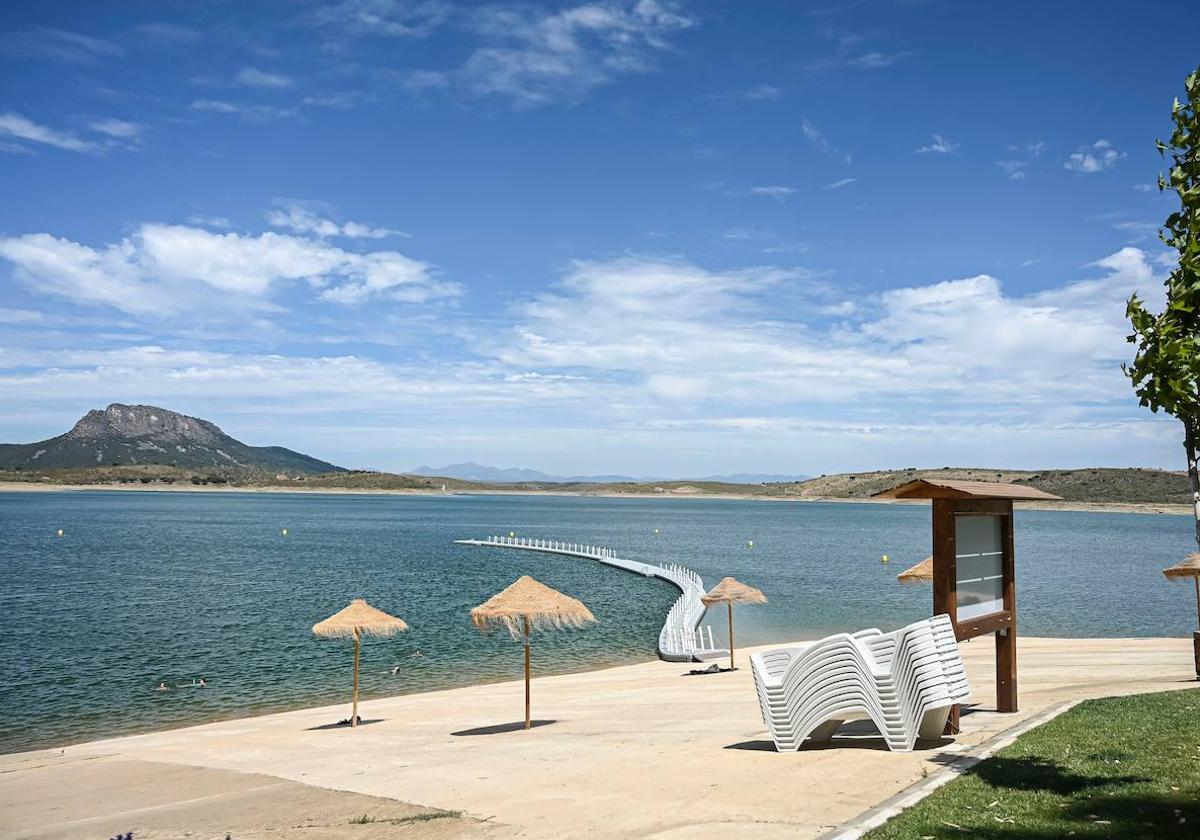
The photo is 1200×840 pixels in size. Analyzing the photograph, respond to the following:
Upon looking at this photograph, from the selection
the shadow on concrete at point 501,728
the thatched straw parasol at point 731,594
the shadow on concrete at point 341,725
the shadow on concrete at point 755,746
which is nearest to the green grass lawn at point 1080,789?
the shadow on concrete at point 755,746

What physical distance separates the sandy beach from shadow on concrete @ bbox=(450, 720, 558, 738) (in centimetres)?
7

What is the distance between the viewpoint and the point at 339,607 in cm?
4066

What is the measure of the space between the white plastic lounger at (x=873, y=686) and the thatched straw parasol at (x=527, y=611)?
623 cm

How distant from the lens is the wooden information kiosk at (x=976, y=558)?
11086 mm

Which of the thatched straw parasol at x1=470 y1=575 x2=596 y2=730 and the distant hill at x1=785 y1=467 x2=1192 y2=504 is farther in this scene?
the distant hill at x1=785 y1=467 x2=1192 y2=504

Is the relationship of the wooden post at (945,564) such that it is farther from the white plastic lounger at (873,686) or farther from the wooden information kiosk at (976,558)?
the white plastic lounger at (873,686)

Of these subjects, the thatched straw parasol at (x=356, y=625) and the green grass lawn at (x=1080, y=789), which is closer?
the green grass lawn at (x=1080, y=789)

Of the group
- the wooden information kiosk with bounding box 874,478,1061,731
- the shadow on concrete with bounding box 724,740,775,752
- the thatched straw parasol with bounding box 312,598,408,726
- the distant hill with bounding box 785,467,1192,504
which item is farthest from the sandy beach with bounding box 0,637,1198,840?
→ the distant hill with bounding box 785,467,1192,504

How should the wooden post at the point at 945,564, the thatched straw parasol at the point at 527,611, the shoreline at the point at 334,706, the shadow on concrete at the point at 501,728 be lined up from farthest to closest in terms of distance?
the shoreline at the point at 334,706 → the thatched straw parasol at the point at 527,611 → the shadow on concrete at the point at 501,728 → the wooden post at the point at 945,564

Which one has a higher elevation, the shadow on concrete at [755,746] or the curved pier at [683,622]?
the shadow on concrete at [755,746]

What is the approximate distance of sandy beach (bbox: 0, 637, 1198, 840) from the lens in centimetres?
822

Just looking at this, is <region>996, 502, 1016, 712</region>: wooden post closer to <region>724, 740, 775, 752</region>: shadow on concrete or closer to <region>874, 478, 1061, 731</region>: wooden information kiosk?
<region>874, 478, 1061, 731</region>: wooden information kiosk

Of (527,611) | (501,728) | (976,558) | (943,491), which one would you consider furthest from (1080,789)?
(501,728)

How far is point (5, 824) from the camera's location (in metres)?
10.4
